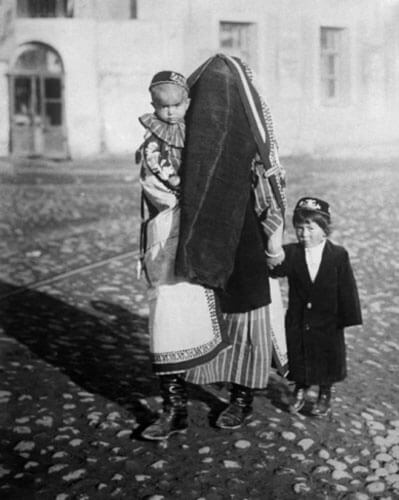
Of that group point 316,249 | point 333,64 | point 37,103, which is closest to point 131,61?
point 37,103

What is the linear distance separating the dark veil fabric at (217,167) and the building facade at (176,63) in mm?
18260

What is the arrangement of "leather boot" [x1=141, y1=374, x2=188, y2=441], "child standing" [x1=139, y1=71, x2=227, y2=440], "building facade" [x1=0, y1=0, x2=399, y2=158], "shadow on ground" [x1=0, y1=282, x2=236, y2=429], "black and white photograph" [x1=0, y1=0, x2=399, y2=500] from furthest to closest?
"building facade" [x1=0, y1=0, x2=399, y2=158], "shadow on ground" [x1=0, y1=282, x2=236, y2=429], "leather boot" [x1=141, y1=374, x2=188, y2=441], "child standing" [x1=139, y1=71, x2=227, y2=440], "black and white photograph" [x1=0, y1=0, x2=399, y2=500]

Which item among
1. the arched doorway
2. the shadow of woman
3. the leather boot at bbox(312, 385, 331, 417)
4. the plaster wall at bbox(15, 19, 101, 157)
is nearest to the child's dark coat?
the leather boot at bbox(312, 385, 331, 417)

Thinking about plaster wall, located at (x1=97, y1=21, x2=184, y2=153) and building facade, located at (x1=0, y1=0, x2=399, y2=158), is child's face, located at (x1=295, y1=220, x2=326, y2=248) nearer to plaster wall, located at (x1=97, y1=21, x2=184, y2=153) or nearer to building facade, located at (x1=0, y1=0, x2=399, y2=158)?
plaster wall, located at (x1=97, y1=21, x2=184, y2=153)

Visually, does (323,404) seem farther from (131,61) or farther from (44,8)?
(44,8)

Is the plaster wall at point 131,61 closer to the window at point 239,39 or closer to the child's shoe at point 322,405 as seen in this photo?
the window at point 239,39

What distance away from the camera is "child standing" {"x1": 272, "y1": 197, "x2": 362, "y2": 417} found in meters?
4.48

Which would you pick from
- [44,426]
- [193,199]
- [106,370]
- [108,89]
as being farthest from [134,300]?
[108,89]

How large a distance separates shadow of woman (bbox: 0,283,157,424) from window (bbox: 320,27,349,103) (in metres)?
17.5

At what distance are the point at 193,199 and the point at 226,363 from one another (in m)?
0.88

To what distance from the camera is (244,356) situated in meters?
4.27

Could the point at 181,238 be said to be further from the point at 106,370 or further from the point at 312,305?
the point at 106,370

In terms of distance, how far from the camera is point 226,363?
429 cm

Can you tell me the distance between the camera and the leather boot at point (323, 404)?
4.63 m
